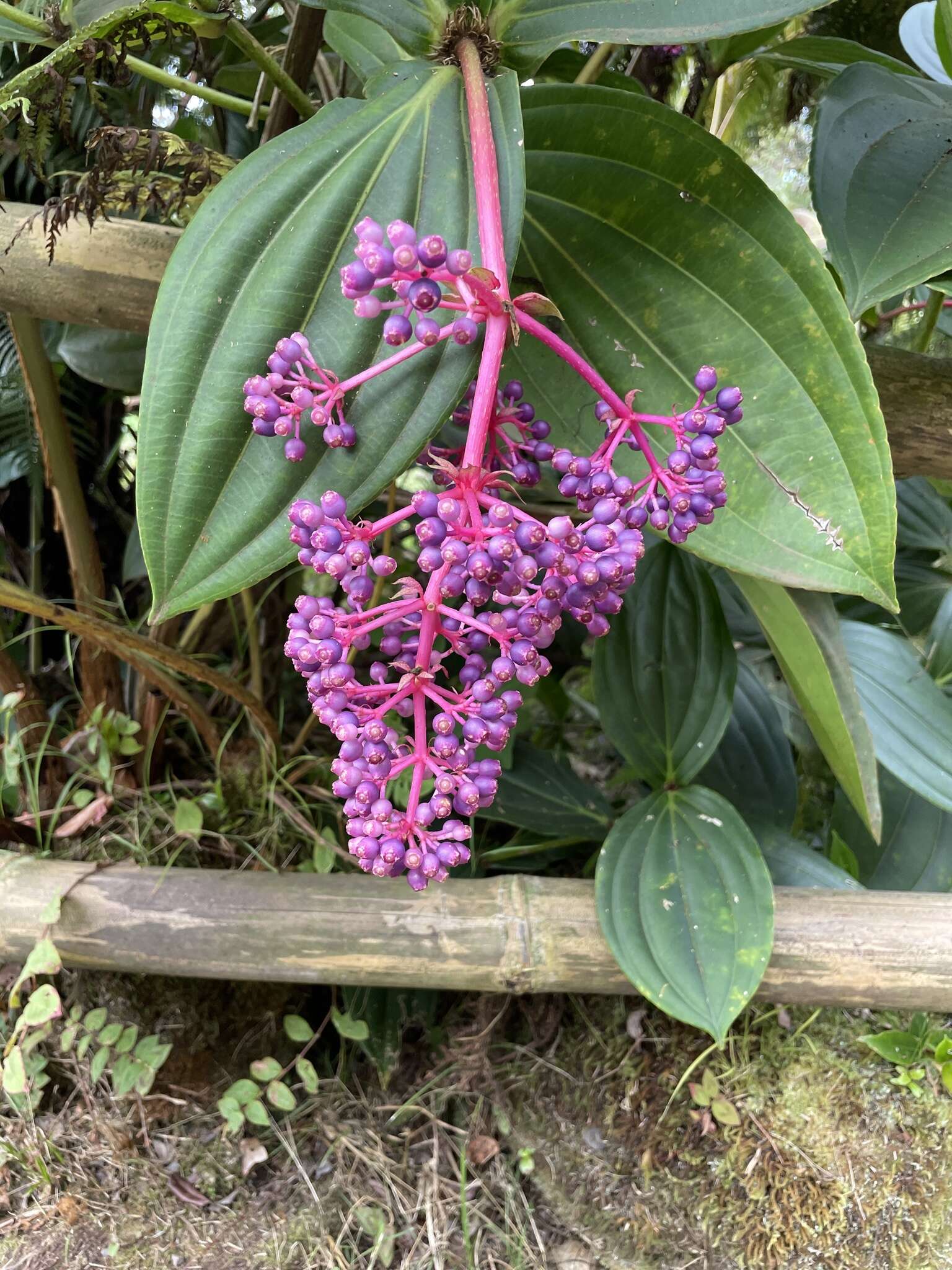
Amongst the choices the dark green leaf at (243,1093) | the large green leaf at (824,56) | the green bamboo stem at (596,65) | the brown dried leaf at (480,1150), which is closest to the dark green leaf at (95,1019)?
the dark green leaf at (243,1093)

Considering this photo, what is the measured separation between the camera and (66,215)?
1.79 feet

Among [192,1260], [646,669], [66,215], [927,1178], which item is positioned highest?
[66,215]

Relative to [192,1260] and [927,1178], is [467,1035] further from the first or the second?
[927,1178]

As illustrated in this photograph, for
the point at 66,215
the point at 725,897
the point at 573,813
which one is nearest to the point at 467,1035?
the point at 573,813

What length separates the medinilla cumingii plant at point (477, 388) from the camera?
1.22 feet

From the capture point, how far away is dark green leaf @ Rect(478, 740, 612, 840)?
0.87 meters

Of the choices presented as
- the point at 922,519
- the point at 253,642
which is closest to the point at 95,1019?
the point at 253,642

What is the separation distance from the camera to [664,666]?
0.83m

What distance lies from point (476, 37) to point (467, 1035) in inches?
37.6

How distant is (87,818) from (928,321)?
95cm

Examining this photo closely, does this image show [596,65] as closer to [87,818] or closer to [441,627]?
[441,627]

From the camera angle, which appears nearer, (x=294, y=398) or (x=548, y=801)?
(x=294, y=398)

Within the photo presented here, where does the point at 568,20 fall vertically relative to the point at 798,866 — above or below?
above

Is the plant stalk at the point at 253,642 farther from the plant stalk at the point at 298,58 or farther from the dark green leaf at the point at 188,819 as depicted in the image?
the plant stalk at the point at 298,58
